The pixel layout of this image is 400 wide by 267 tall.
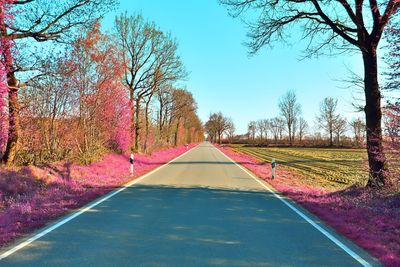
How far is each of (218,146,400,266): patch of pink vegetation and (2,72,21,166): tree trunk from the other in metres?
9.82

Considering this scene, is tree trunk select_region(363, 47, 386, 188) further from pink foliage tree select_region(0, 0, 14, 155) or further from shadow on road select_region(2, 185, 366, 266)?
pink foliage tree select_region(0, 0, 14, 155)

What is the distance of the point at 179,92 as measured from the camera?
2211 inches

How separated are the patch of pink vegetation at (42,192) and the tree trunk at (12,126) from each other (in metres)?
0.99

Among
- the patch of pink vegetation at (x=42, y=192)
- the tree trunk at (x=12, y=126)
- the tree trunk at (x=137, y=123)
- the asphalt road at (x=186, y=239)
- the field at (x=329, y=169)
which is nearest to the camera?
the asphalt road at (x=186, y=239)

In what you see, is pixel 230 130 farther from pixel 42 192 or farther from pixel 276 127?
pixel 42 192

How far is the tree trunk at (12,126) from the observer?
12.2m

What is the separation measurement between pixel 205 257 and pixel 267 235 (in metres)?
1.78

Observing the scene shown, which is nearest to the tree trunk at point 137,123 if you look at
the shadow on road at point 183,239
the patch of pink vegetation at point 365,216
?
the patch of pink vegetation at point 365,216

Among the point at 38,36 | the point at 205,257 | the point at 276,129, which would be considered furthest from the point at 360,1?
the point at 276,129

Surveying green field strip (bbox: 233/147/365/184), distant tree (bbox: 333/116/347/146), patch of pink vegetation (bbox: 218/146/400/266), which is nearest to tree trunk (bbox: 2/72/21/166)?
patch of pink vegetation (bbox: 218/146/400/266)

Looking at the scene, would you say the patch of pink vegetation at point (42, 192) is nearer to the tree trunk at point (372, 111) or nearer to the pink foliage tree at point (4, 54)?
the pink foliage tree at point (4, 54)

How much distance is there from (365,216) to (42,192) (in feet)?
29.8

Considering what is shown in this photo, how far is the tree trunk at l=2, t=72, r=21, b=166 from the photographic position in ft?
39.9

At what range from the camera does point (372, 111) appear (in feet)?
36.2
